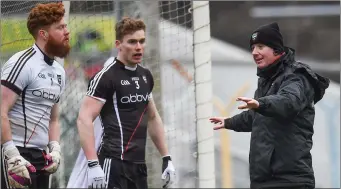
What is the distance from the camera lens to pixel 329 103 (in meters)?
12.4

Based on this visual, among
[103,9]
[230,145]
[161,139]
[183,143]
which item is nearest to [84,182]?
[161,139]

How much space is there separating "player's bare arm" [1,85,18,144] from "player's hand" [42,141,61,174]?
47cm

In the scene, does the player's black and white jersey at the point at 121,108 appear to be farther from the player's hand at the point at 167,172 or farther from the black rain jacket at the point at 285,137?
the black rain jacket at the point at 285,137

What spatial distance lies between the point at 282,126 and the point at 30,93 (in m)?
1.74

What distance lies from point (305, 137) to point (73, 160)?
4012mm

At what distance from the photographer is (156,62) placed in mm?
11031

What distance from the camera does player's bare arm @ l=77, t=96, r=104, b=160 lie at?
7629 mm

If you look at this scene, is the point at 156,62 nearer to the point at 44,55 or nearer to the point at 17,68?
the point at 44,55

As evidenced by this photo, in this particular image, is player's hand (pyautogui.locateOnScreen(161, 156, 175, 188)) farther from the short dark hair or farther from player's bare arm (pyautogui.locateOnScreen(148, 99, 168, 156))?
the short dark hair

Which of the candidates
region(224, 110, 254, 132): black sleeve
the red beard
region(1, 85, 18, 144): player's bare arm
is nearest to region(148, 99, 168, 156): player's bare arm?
region(224, 110, 254, 132): black sleeve

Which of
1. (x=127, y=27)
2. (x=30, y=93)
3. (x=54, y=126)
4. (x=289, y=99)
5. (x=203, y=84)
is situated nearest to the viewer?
(x=289, y=99)

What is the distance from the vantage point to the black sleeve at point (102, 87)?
25.1 ft

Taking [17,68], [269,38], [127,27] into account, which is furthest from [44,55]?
[269,38]

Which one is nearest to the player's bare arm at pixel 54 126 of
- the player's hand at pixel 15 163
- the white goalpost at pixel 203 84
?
the player's hand at pixel 15 163
